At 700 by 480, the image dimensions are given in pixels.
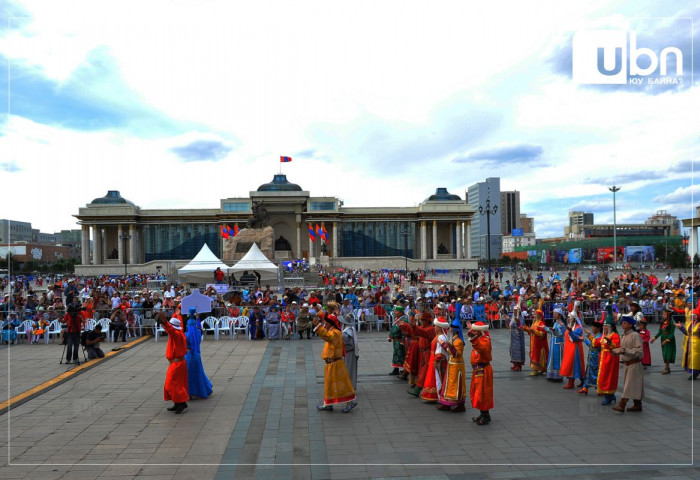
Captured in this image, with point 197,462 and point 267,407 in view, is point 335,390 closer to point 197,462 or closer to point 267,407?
point 267,407

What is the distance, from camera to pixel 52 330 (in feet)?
51.0

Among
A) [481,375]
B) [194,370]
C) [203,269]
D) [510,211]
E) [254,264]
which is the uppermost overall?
[510,211]

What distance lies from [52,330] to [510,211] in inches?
7570

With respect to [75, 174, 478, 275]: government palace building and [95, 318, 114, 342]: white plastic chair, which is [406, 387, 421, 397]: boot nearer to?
[95, 318, 114, 342]: white plastic chair

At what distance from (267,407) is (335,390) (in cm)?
119

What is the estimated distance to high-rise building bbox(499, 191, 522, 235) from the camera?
191375 mm

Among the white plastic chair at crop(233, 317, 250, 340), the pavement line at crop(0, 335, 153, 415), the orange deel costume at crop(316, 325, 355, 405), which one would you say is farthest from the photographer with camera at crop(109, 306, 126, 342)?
the orange deel costume at crop(316, 325, 355, 405)

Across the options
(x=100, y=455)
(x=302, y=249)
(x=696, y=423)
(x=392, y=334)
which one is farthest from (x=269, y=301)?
(x=302, y=249)

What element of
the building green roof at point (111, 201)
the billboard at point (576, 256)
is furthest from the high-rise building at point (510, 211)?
the building green roof at point (111, 201)

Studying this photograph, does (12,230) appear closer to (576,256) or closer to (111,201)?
(111,201)

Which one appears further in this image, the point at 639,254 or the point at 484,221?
the point at 484,221

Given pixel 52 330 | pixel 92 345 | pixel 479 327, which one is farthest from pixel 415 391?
pixel 52 330

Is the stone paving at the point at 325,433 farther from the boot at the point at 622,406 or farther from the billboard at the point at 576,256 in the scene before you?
the billboard at the point at 576,256

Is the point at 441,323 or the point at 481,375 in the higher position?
the point at 441,323
